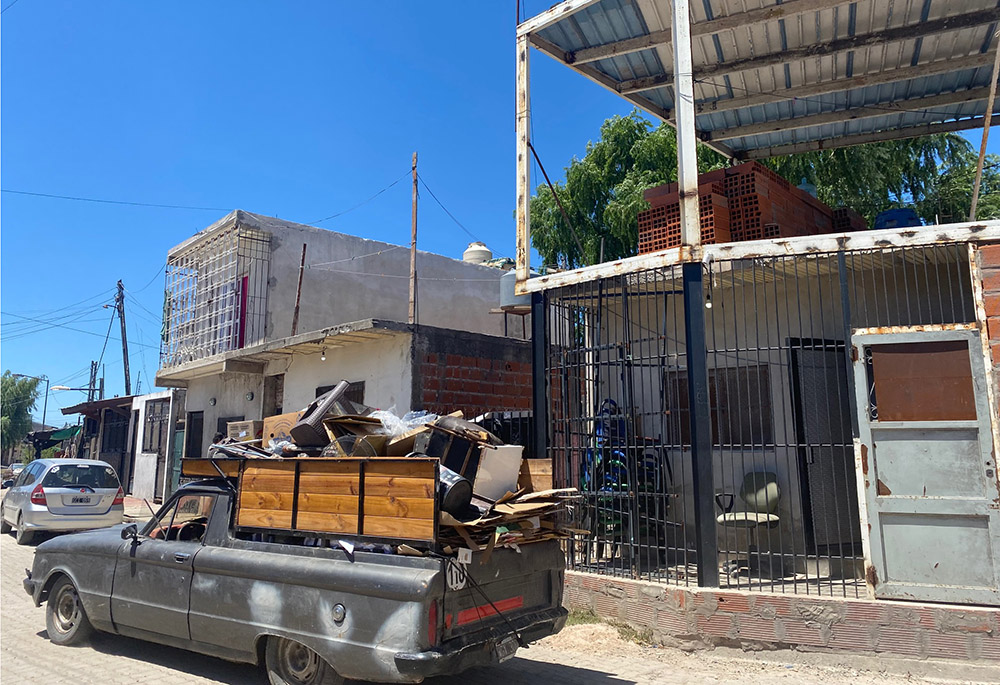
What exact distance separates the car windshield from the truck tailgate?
10.2 metres

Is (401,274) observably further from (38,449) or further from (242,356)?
(38,449)

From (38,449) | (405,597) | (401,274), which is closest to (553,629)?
(405,597)

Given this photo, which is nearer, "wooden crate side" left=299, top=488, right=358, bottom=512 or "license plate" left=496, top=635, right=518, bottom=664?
"license plate" left=496, top=635, right=518, bottom=664

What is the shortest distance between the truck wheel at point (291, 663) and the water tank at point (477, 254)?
16.6 metres

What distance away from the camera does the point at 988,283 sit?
18.4 feet

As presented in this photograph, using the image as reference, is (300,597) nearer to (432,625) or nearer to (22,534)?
(432,625)

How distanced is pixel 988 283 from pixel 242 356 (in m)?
11.3

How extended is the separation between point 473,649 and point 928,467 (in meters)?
4.00

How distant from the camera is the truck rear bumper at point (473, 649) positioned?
3857mm

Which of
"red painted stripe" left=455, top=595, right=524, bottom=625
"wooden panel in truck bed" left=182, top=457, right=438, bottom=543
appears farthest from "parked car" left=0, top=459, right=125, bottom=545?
"red painted stripe" left=455, top=595, right=524, bottom=625

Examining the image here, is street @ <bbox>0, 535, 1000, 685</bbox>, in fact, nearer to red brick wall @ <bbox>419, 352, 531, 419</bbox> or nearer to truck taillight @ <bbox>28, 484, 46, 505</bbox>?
red brick wall @ <bbox>419, 352, 531, 419</bbox>

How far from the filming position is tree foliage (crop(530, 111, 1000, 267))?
15023 mm

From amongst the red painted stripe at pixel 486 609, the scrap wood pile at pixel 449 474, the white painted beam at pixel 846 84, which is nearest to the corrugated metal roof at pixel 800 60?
the white painted beam at pixel 846 84

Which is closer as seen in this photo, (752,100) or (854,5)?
(854,5)
